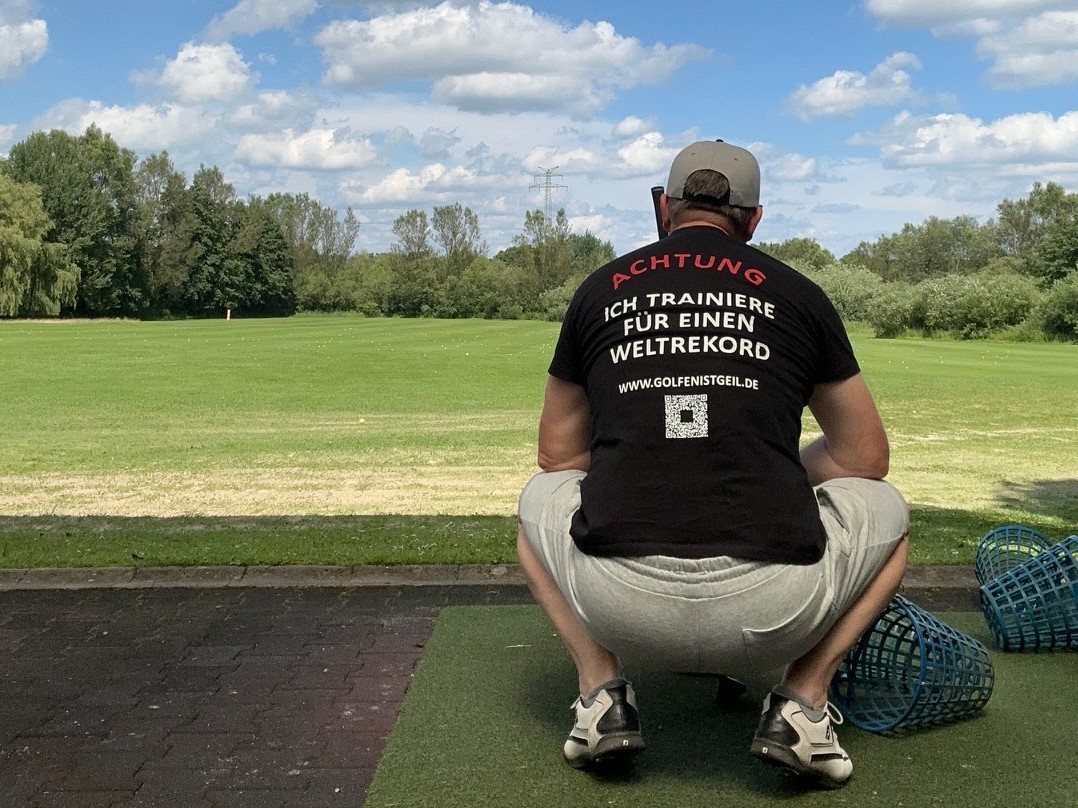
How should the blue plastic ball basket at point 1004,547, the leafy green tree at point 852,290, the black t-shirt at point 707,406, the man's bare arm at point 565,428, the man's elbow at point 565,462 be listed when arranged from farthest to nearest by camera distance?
the leafy green tree at point 852,290, the blue plastic ball basket at point 1004,547, the man's elbow at point 565,462, the man's bare arm at point 565,428, the black t-shirt at point 707,406

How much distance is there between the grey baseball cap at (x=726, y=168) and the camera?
358 cm

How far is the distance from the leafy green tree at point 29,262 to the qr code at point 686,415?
85.6 meters

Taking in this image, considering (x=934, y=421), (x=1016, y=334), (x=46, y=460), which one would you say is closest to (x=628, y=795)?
(x=46, y=460)

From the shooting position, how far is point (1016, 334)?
195 ft

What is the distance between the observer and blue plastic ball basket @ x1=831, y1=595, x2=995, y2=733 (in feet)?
12.6

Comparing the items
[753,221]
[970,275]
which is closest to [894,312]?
[970,275]

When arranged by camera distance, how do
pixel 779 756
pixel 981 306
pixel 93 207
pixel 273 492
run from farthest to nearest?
pixel 93 207 → pixel 981 306 → pixel 273 492 → pixel 779 756

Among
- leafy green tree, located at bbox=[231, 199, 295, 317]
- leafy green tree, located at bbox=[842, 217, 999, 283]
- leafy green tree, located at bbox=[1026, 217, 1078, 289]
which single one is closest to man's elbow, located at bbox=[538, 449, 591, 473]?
leafy green tree, located at bbox=[1026, 217, 1078, 289]

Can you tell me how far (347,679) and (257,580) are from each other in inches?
73.0

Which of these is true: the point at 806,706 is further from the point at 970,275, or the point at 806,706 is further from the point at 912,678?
the point at 970,275

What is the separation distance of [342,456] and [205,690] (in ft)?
34.7

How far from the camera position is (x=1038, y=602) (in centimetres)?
481

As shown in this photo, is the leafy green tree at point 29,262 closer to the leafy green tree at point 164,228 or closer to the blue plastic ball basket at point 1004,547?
the leafy green tree at point 164,228

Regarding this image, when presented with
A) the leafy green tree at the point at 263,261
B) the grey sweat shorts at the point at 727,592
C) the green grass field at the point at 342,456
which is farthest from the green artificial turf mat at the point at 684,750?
the leafy green tree at the point at 263,261
